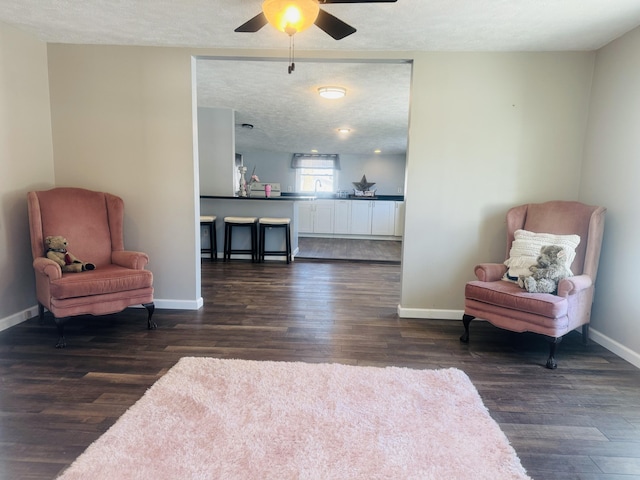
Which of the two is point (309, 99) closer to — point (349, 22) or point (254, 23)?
point (349, 22)

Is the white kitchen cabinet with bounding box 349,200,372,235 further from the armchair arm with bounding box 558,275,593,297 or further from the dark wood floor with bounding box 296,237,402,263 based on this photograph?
the armchair arm with bounding box 558,275,593,297

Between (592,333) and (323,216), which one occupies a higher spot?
(323,216)

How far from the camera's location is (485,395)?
1915 millimetres

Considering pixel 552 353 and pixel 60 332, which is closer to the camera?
pixel 552 353

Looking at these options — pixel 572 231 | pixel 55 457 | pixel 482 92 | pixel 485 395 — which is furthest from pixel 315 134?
pixel 55 457

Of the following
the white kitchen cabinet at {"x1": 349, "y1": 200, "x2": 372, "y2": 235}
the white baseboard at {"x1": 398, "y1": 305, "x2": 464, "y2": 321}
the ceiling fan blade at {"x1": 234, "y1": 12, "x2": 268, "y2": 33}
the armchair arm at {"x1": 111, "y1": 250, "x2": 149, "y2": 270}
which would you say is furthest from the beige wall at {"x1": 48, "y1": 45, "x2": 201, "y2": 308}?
the white kitchen cabinet at {"x1": 349, "y1": 200, "x2": 372, "y2": 235}

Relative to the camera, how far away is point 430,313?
3.14m

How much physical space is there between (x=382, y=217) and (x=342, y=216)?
925mm

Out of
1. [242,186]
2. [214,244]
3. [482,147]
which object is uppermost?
[482,147]

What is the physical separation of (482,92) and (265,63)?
6.37 ft

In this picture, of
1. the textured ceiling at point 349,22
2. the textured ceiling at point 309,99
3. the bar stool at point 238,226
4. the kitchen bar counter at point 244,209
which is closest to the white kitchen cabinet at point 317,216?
the textured ceiling at point 309,99

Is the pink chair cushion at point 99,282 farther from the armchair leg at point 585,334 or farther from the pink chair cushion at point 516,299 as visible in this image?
the armchair leg at point 585,334

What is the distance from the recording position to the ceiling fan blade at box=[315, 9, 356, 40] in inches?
76.4

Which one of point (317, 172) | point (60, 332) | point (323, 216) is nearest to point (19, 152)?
point (60, 332)
